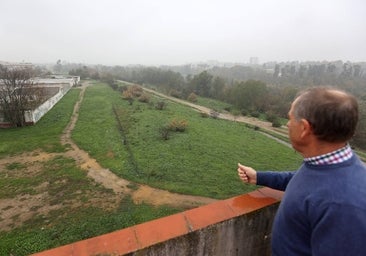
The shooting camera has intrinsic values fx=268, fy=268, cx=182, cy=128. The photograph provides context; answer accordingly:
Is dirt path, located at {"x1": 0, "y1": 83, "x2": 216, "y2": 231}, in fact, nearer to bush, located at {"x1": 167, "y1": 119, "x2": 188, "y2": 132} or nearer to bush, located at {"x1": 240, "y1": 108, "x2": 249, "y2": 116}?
bush, located at {"x1": 167, "y1": 119, "x2": 188, "y2": 132}

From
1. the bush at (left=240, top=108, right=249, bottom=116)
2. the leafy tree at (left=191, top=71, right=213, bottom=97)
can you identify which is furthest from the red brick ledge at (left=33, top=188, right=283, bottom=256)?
the leafy tree at (left=191, top=71, right=213, bottom=97)

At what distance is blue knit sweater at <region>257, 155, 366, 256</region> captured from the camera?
126 cm

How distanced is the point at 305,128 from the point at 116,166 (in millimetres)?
13234

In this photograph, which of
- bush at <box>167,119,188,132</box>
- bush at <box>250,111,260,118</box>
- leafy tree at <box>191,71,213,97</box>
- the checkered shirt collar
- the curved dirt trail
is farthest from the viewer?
leafy tree at <box>191,71,213,97</box>

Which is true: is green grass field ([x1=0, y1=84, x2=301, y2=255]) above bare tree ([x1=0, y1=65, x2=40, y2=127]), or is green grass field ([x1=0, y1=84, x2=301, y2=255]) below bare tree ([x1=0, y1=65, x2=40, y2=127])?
below

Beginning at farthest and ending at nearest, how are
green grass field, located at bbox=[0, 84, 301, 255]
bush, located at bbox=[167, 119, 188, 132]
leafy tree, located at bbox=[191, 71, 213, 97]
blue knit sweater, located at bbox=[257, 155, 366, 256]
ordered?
leafy tree, located at bbox=[191, 71, 213, 97] → bush, located at bbox=[167, 119, 188, 132] → green grass field, located at bbox=[0, 84, 301, 255] → blue knit sweater, located at bbox=[257, 155, 366, 256]

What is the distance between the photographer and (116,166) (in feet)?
45.6

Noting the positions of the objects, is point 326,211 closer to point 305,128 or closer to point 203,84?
point 305,128

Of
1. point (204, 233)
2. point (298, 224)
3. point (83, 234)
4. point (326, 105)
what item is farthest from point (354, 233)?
point (83, 234)

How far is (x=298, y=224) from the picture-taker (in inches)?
59.3

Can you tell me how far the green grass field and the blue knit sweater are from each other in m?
Answer: 8.03

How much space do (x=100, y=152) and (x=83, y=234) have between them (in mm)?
7950

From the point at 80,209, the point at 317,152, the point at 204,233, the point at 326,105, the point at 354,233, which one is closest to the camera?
the point at 354,233

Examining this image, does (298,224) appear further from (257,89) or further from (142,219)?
(257,89)
